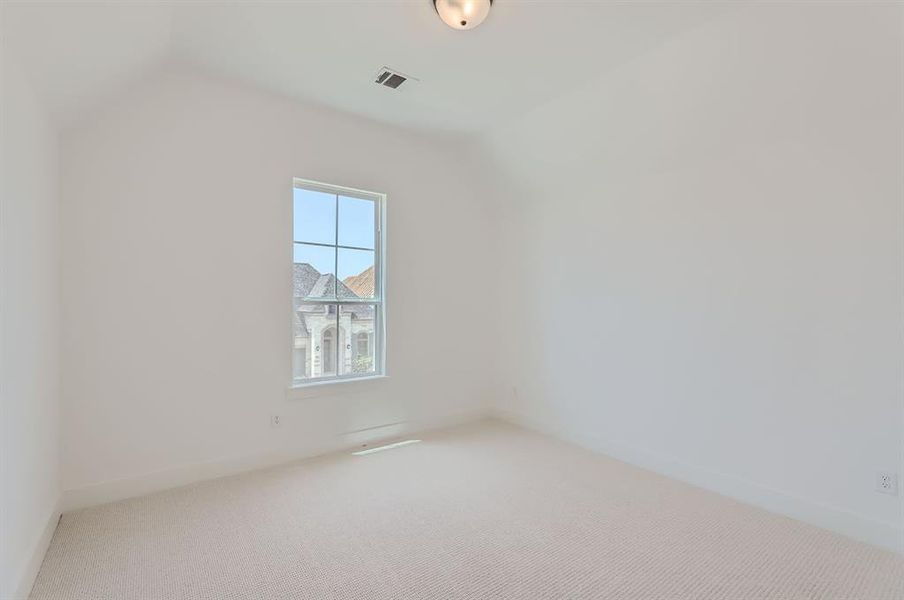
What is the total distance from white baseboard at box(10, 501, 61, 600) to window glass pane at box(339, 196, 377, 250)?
238cm

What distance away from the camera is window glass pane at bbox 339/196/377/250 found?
3.63 meters

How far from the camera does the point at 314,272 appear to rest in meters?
3.47

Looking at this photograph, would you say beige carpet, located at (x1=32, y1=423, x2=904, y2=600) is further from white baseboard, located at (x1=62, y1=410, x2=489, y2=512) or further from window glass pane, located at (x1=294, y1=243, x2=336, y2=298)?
window glass pane, located at (x1=294, y1=243, x2=336, y2=298)

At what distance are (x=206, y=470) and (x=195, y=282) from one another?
1.24m

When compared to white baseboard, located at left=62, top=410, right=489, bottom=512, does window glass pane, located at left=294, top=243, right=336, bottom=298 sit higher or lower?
higher

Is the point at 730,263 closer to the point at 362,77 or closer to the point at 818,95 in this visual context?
the point at 818,95

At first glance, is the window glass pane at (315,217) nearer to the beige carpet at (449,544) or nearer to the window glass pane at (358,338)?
the window glass pane at (358,338)

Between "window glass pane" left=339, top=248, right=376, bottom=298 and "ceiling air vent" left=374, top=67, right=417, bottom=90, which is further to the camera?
"window glass pane" left=339, top=248, right=376, bottom=298

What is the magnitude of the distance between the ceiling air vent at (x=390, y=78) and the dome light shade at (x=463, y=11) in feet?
2.21

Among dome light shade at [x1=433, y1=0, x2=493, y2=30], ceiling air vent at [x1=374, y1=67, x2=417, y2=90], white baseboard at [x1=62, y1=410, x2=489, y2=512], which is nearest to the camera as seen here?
dome light shade at [x1=433, y1=0, x2=493, y2=30]

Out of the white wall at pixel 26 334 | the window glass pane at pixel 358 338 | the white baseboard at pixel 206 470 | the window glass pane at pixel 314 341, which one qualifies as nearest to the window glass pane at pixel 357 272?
the window glass pane at pixel 358 338

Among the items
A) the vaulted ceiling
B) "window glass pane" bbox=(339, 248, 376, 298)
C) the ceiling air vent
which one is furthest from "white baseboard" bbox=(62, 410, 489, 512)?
the ceiling air vent

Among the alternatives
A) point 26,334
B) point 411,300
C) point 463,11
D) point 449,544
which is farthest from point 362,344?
point 463,11

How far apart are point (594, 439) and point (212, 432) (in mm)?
2839
